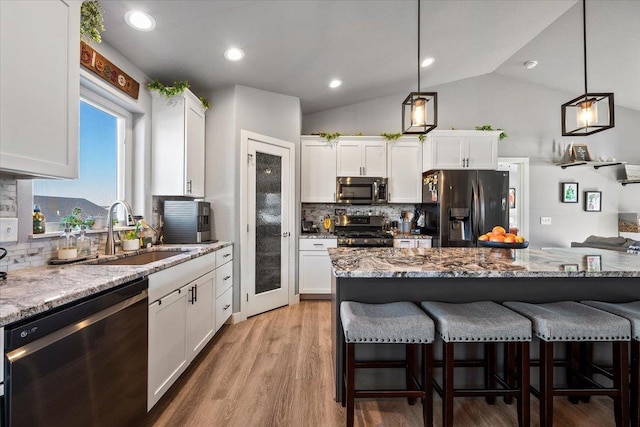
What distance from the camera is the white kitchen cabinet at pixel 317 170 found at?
433 cm

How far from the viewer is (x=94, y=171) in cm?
234

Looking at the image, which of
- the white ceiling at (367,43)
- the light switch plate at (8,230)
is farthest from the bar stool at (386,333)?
the white ceiling at (367,43)

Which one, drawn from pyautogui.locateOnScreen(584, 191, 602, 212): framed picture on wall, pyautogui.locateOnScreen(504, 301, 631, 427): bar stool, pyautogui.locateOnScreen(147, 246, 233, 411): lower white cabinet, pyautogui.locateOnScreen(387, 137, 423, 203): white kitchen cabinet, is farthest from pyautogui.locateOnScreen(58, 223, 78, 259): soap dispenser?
pyautogui.locateOnScreen(584, 191, 602, 212): framed picture on wall

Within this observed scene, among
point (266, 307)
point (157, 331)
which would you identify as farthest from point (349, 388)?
point (266, 307)

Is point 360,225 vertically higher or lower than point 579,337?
higher

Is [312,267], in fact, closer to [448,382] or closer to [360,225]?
[360,225]

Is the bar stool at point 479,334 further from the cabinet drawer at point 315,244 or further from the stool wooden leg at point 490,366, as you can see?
the cabinet drawer at point 315,244

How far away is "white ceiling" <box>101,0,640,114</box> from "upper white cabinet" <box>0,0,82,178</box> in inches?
30.1

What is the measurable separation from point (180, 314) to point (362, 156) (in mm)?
3191

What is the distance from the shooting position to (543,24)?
353 cm

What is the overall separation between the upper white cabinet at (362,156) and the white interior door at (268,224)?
0.84 metres

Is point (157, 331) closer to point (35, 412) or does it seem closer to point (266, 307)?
point (35, 412)

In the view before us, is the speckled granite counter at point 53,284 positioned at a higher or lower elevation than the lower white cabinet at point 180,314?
higher

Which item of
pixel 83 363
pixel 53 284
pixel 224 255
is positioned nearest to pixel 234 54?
pixel 224 255
